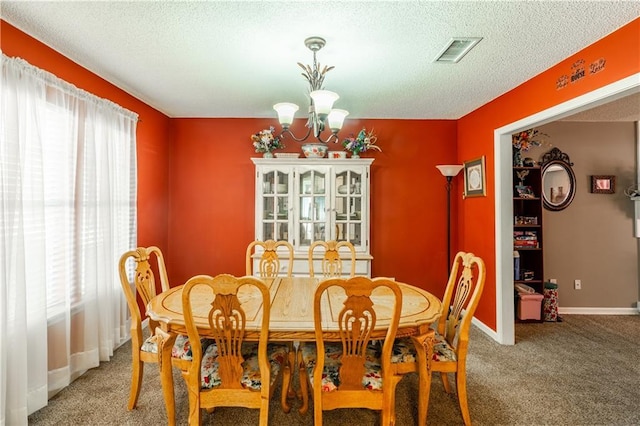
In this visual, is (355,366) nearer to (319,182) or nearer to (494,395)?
(494,395)

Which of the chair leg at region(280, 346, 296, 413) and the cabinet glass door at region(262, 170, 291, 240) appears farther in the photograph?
the cabinet glass door at region(262, 170, 291, 240)

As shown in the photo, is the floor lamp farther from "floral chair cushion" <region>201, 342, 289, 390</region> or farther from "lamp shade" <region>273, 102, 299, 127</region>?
"floral chair cushion" <region>201, 342, 289, 390</region>

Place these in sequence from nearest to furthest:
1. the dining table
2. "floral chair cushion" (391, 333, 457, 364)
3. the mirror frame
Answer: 1. the dining table
2. "floral chair cushion" (391, 333, 457, 364)
3. the mirror frame

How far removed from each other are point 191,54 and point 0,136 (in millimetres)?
1248

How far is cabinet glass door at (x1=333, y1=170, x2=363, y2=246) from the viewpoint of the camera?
3.88 meters

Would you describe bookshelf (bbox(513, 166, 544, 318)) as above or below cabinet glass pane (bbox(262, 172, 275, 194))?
below

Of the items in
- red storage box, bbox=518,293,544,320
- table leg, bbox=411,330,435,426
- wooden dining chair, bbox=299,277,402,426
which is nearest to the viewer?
wooden dining chair, bbox=299,277,402,426

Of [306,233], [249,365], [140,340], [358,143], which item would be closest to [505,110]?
[358,143]

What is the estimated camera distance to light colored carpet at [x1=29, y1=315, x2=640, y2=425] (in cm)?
204

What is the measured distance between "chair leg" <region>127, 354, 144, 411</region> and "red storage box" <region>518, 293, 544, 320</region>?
12.7 feet

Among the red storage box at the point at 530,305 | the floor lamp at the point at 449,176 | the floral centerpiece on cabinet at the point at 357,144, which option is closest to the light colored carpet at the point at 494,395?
the red storage box at the point at 530,305

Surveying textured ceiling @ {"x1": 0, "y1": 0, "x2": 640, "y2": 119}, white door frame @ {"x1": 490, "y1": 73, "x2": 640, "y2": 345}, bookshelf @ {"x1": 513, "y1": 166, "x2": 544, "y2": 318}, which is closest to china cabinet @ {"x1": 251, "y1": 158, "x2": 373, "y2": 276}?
textured ceiling @ {"x1": 0, "y1": 0, "x2": 640, "y2": 119}

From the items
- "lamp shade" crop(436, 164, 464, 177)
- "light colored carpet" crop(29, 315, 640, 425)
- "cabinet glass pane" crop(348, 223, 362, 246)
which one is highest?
"lamp shade" crop(436, 164, 464, 177)

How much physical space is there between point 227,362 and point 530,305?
11.9ft
